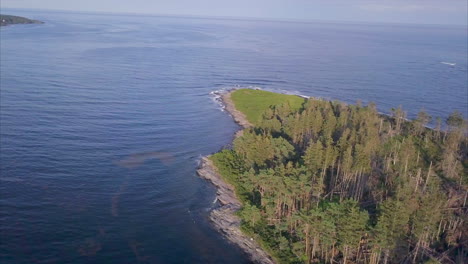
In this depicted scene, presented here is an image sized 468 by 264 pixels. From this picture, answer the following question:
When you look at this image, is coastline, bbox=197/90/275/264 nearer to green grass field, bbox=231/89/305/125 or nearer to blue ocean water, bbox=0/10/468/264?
blue ocean water, bbox=0/10/468/264

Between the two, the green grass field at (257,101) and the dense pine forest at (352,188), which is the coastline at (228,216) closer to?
the dense pine forest at (352,188)

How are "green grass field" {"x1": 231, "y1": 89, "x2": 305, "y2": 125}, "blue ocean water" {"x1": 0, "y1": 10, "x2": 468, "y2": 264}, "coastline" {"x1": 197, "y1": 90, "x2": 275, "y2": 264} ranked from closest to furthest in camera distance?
1. "coastline" {"x1": 197, "y1": 90, "x2": 275, "y2": 264}
2. "blue ocean water" {"x1": 0, "y1": 10, "x2": 468, "y2": 264}
3. "green grass field" {"x1": 231, "y1": 89, "x2": 305, "y2": 125}

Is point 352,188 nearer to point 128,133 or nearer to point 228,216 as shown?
point 228,216

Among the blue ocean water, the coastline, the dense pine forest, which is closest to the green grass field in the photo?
the blue ocean water

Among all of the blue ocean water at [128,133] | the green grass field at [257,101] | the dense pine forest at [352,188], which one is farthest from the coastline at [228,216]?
the green grass field at [257,101]

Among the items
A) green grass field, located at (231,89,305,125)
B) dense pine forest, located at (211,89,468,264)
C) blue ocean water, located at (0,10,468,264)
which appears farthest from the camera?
green grass field, located at (231,89,305,125)
